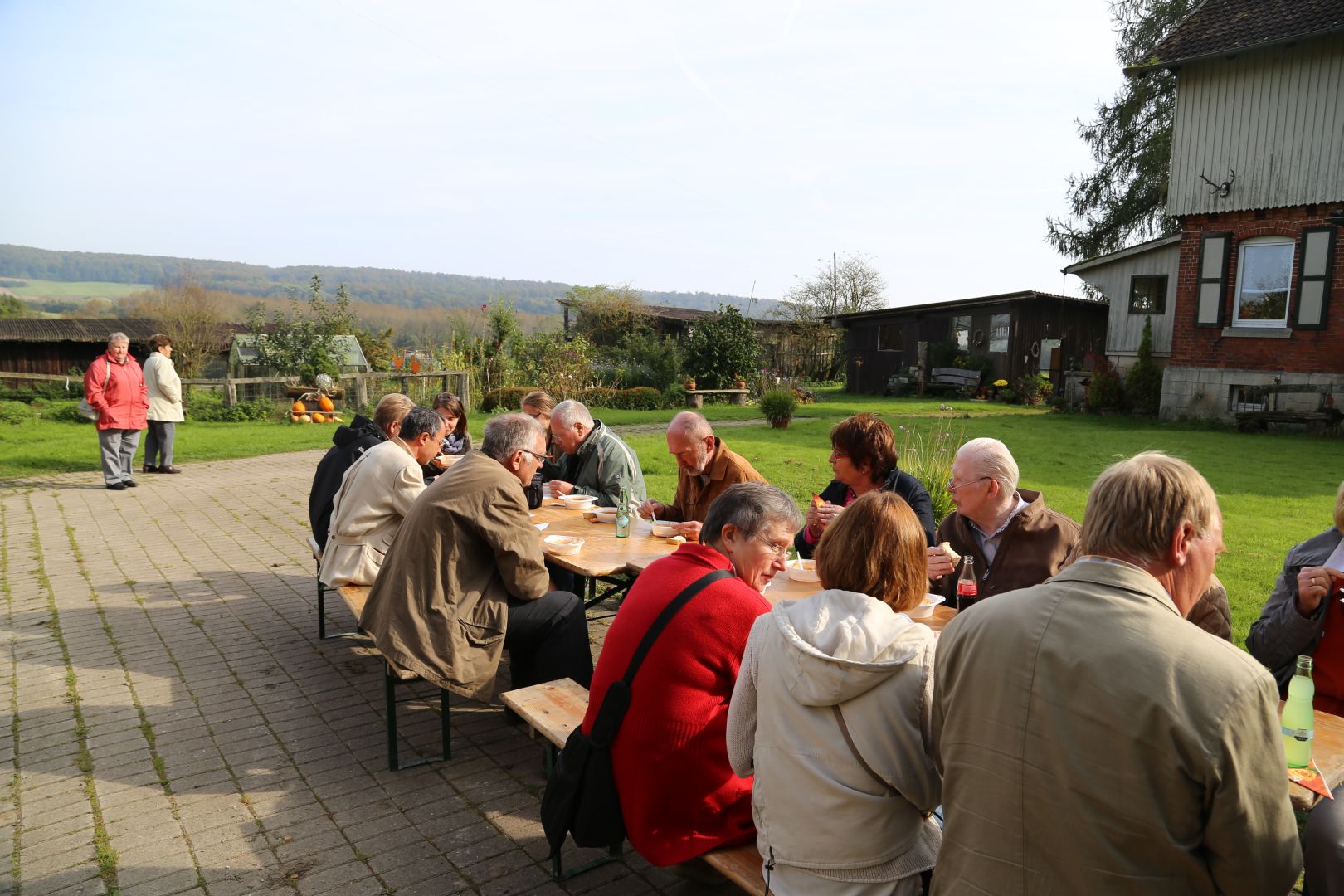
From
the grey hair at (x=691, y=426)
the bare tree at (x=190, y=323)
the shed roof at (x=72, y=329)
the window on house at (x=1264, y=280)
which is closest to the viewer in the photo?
the grey hair at (x=691, y=426)

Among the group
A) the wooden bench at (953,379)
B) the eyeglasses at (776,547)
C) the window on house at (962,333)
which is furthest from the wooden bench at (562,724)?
the window on house at (962,333)

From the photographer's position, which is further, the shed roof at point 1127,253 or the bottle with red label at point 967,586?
the shed roof at point 1127,253

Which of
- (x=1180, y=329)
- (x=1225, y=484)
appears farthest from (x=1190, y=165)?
(x=1225, y=484)

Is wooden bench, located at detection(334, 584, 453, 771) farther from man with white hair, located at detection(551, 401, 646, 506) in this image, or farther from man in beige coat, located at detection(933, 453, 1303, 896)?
man in beige coat, located at detection(933, 453, 1303, 896)

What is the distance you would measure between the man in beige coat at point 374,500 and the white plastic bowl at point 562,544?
0.76m

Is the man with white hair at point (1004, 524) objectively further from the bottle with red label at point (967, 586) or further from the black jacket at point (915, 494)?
the black jacket at point (915, 494)

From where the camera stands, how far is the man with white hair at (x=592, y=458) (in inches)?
247

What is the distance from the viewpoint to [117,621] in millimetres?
6051

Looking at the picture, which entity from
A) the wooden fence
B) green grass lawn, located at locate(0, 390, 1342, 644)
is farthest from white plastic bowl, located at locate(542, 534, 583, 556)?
the wooden fence

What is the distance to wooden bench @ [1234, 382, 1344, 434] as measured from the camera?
15.0m

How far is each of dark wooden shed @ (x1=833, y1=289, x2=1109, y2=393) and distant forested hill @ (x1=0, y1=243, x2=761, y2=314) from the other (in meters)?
70.5

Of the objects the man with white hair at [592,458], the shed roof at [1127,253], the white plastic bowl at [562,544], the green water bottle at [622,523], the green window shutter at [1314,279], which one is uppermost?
the shed roof at [1127,253]

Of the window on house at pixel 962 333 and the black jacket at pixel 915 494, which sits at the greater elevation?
the window on house at pixel 962 333

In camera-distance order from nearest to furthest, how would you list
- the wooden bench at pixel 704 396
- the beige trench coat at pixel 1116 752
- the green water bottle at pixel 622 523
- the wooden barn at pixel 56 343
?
the beige trench coat at pixel 1116 752 < the green water bottle at pixel 622 523 < the wooden bench at pixel 704 396 < the wooden barn at pixel 56 343
